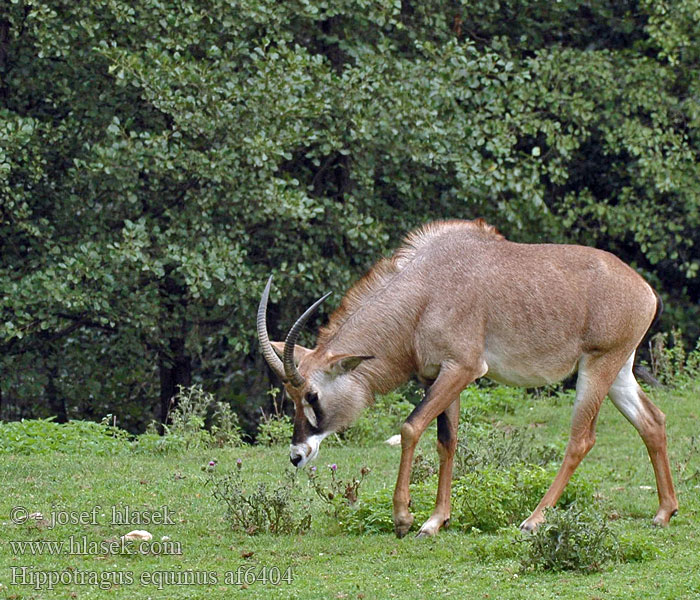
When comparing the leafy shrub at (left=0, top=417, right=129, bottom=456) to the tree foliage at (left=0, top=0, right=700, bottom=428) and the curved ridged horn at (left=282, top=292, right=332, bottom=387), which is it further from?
the curved ridged horn at (left=282, top=292, right=332, bottom=387)

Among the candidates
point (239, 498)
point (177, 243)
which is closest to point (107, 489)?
A: point (239, 498)

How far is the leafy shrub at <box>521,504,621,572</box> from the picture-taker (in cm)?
646

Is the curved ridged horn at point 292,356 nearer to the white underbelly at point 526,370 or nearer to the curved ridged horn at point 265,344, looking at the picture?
the curved ridged horn at point 265,344

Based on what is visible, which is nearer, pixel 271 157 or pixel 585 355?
pixel 585 355

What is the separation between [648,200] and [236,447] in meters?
7.65

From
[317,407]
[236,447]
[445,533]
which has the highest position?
[317,407]

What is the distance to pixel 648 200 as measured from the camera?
16125 mm

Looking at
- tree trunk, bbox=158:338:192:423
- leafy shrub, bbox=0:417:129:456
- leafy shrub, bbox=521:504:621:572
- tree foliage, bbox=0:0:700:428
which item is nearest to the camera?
leafy shrub, bbox=521:504:621:572

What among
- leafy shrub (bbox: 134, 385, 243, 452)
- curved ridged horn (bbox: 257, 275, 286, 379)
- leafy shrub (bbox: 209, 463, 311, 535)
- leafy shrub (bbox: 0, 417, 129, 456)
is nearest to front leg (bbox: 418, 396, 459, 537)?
leafy shrub (bbox: 209, 463, 311, 535)

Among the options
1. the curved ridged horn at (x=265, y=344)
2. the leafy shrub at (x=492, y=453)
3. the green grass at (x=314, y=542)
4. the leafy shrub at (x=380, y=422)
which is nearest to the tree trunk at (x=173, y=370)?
the leafy shrub at (x=380, y=422)

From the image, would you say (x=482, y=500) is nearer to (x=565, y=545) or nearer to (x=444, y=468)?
(x=444, y=468)

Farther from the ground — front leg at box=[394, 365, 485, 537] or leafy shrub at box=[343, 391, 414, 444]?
front leg at box=[394, 365, 485, 537]

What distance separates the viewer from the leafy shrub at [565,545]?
255 inches

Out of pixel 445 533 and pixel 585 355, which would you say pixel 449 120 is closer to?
pixel 585 355
